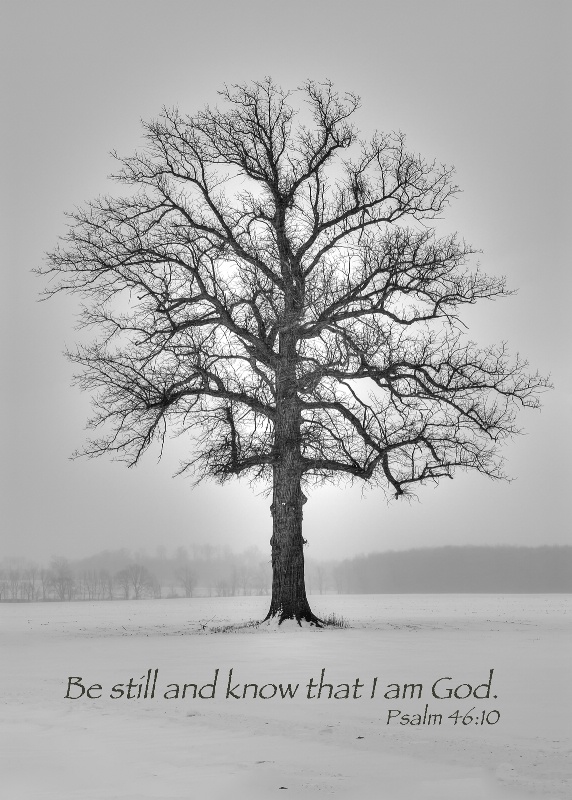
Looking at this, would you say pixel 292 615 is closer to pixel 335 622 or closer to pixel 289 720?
pixel 335 622

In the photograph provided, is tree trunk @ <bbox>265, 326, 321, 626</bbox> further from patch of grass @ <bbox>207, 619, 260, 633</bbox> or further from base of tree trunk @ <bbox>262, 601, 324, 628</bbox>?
patch of grass @ <bbox>207, 619, 260, 633</bbox>

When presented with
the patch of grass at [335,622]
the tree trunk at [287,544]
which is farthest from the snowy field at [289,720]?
the tree trunk at [287,544]

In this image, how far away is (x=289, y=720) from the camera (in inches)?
344

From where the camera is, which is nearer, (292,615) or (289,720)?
(289,720)

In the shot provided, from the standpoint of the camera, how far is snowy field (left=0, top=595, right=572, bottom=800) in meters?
6.42

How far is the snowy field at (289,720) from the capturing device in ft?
21.1

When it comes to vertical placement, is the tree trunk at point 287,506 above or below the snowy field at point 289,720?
above

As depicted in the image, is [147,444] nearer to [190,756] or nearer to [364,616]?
[364,616]

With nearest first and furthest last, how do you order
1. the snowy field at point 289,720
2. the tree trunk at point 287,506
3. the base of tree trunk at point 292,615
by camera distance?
the snowy field at point 289,720 < the base of tree trunk at point 292,615 < the tree trunk at point 287,506

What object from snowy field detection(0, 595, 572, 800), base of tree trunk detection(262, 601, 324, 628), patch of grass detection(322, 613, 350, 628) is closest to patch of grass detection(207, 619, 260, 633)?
base of tree trunk detection(262, 601, 324, 628)

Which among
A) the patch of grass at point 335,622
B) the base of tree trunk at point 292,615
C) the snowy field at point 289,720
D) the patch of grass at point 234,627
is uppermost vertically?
the base of tree trunk at point 292,615

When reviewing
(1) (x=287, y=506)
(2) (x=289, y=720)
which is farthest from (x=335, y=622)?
(2) (x=289, y=720)

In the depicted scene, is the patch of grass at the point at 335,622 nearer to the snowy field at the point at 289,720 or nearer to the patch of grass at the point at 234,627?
the patch of grass at the point at 234,627

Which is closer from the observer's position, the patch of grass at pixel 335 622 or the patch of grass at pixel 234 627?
the patch of grass at pixel 234 627
